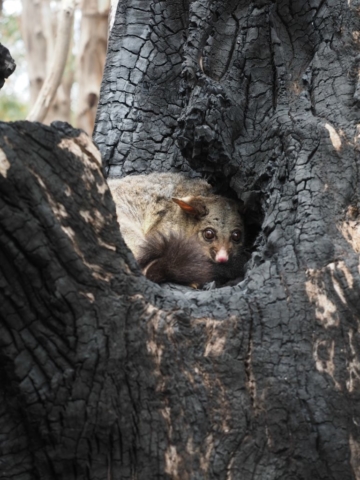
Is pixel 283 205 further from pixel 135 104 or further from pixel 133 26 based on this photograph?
pixel 133 26

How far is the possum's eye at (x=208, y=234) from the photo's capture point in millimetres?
4812

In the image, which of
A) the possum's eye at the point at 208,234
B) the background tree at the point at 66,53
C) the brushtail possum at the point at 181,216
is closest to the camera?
the brushtail possum at the point at 181,216

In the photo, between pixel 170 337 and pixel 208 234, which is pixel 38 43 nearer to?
pixel 208 234

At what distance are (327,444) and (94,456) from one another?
0.85 m

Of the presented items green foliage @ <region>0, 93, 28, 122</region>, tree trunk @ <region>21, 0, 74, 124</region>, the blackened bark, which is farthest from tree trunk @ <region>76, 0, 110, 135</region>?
green foliage @ <region>0, 93, 28, 122</region>

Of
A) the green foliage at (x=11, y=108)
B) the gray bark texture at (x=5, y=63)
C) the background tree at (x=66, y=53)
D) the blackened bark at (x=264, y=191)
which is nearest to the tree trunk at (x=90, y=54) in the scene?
the background tree at (x=66, y=53)

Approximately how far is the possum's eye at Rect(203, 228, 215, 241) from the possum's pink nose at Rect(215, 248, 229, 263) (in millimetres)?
278

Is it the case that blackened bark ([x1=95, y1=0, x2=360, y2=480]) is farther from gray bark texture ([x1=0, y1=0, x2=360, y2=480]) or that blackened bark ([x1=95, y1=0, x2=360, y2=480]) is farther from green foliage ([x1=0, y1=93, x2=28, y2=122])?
green foliage ([x1=0, y1=93, x2=28, y2=122])

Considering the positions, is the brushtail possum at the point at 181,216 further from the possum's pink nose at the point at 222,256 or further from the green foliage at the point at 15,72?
the green foliage at the point at 15,72

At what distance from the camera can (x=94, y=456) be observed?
2.33 metres

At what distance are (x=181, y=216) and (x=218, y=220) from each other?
0.27m

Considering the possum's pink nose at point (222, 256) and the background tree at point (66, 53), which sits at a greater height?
the background tree at point (66, 53)

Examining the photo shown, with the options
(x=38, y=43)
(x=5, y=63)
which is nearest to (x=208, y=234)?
(x=5, y=63)

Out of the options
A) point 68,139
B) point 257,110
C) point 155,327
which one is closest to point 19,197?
point 68,139
